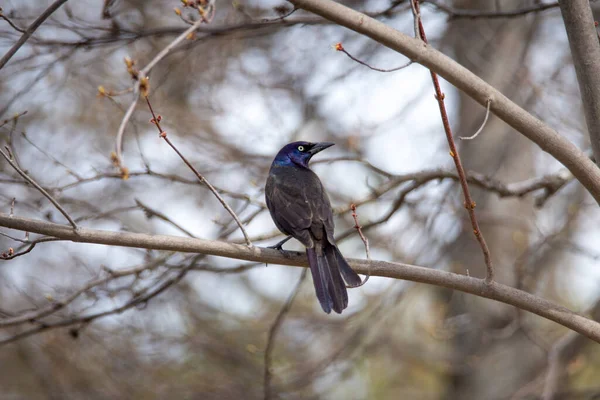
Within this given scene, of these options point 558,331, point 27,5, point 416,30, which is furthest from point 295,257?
point 558,331

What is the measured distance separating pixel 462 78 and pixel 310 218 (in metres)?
1.69

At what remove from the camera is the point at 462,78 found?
10.9 ft

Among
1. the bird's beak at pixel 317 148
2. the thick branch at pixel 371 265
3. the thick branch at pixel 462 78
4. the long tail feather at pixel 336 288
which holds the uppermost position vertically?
the bird's beak at pixel 317 148

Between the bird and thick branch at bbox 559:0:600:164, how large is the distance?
1.63 metres

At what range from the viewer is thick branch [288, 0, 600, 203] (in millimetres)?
A: 3072

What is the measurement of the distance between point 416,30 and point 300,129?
4.73 metres

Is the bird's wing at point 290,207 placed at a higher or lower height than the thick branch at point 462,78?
higher

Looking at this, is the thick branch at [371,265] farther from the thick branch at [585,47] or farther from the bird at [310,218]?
the thick branch at [585,47]

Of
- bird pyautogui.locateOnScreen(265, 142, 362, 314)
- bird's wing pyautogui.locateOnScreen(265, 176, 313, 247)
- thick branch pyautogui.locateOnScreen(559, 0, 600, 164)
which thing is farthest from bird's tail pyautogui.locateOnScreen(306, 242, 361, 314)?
thick branch pyautogui.locateOnScreen(559, 0, 600, 164)

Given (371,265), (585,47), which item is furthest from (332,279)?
(585,47)

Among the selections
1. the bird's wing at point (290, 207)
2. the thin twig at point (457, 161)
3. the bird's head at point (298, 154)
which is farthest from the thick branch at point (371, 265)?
the bird's head at point (298, 154)

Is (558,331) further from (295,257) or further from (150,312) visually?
(295,257)

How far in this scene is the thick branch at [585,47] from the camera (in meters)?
3.59

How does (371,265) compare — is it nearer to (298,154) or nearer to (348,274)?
(348,274)
